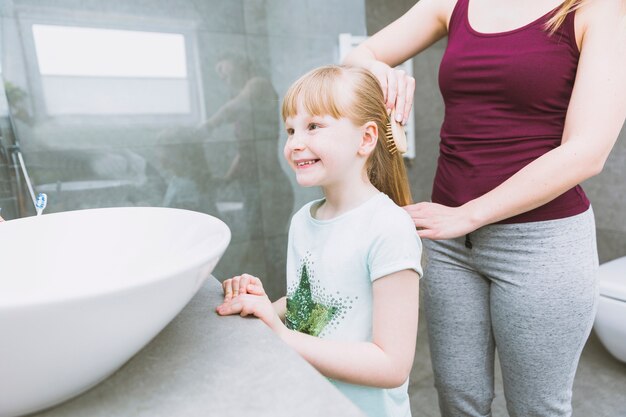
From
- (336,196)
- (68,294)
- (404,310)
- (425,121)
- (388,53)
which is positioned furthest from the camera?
(425,121)

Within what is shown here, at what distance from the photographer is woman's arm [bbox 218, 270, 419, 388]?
613mm

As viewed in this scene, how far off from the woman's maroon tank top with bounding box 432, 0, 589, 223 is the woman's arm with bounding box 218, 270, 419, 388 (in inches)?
11.6

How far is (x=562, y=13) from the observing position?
734 millimetres

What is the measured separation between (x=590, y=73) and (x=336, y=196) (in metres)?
0.45

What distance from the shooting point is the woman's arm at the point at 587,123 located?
2.32ft

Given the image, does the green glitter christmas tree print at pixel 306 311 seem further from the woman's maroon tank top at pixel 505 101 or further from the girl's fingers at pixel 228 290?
the woman's maroon tank top at pixel 505 101

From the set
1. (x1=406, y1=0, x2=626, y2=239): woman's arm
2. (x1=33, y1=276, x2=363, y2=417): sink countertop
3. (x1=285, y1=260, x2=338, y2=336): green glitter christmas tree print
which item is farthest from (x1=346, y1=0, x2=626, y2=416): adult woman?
(x1=33, y1=276, x2=363, y2=417): sink countertop

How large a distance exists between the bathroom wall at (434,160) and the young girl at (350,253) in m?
1.54

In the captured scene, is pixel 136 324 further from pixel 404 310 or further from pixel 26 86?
pixel 26 86

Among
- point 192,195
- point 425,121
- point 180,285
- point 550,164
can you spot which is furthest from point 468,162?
point 425,121

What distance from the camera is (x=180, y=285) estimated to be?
409 mm

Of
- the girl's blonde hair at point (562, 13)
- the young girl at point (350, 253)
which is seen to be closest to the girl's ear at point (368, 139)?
the young girl at point (350, 253)

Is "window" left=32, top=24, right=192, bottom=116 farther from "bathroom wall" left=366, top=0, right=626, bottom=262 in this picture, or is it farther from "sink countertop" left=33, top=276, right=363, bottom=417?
"sink countertop" left=33, top=276, right=363, bottom=417

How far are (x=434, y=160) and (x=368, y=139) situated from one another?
1.80m
